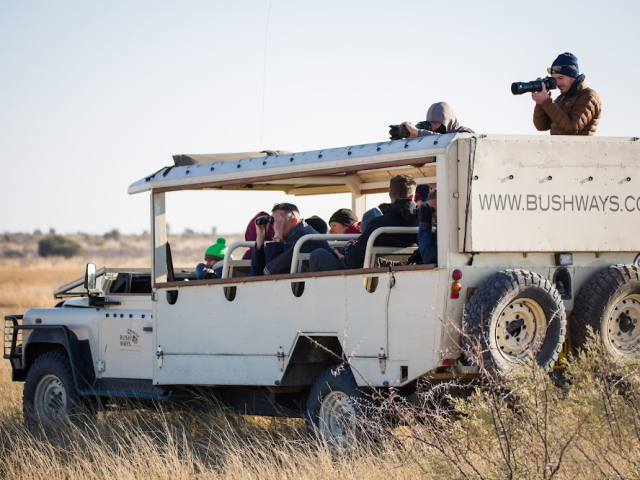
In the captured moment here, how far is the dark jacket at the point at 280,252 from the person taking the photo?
29.4 ft

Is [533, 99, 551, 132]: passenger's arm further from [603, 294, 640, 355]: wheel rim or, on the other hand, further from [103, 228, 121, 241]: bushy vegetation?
[103, 228, 121, 241]: bushy vegetation

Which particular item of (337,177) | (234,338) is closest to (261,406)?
(234,338)

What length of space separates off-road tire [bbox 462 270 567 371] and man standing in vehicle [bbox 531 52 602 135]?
161 centimetres

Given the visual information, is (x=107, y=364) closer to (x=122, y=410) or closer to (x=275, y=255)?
(x=122, y=410)

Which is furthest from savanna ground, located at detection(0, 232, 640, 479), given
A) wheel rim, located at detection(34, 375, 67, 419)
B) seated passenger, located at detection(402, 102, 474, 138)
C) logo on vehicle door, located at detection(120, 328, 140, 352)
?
seated passenger, located at detection(402, 102, 474, 138)

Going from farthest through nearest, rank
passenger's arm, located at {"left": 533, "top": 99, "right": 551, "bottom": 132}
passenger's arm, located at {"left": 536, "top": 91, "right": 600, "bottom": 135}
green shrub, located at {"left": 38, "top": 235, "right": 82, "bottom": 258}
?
1. green shrub, located at {"left": 38, "top": 235, "right": 82, "bottom": 258}
2. passenger's arm, located at {"left": 533, "top": 99, "right": 551, "bottom": 132}
3. passenger's arm, located at {"left": 536, "top": 91, "right": 600, "bottom": 135}

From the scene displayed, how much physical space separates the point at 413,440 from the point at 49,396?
16.0 feet

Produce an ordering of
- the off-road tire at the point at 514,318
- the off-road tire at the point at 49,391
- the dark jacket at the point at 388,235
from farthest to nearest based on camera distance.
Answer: the off-road tire at the point at 49,391, the dark jacket at the point at 388,235, the off-road tire at the point at 514,318

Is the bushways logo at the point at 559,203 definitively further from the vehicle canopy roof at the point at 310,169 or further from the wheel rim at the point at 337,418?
the wheel rim at the point at 337,418

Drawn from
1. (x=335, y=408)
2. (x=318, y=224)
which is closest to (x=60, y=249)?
(x=318, y=224)

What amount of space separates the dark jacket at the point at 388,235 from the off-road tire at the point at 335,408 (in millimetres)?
836

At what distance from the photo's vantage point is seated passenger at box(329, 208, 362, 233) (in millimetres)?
9906

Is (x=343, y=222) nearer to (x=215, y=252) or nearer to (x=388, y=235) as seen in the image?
(x=388, y=235)

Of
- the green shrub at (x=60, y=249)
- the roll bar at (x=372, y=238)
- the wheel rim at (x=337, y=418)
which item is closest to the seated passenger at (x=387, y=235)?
the roll bar at (x=372, y=238)
